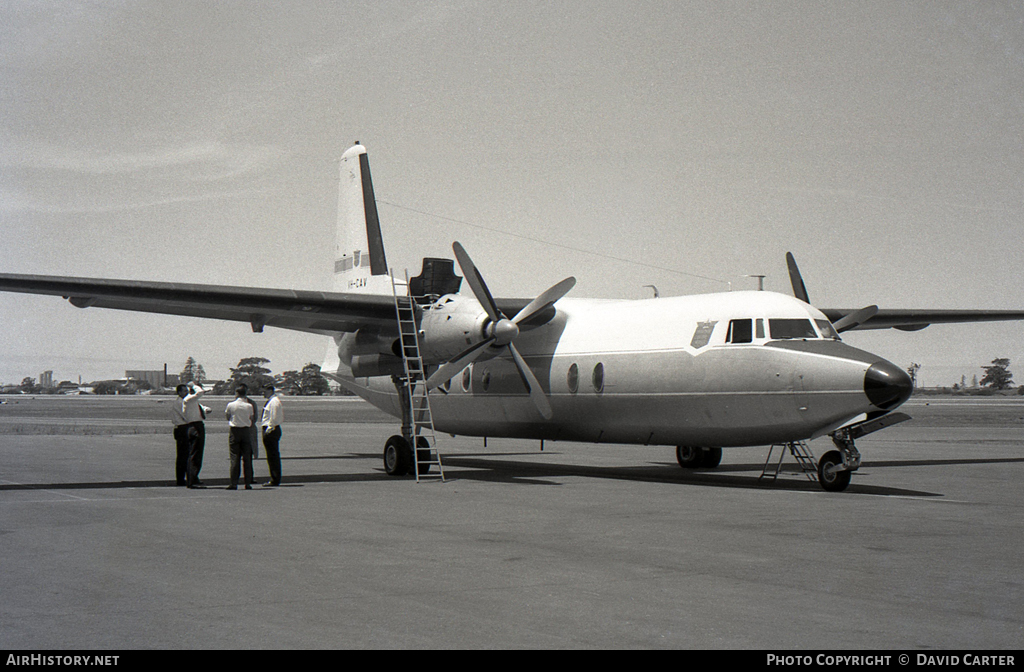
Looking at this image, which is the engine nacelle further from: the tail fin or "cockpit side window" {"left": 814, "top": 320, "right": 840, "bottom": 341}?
"cockpit side window" {"left": 814, "top": 320, "right": 840, "bottom": 341}

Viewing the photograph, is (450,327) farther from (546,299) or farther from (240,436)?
(240,436)

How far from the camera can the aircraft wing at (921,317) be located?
25.0 m

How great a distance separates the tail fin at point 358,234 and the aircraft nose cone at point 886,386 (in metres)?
12.5

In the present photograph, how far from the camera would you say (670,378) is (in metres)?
17.5

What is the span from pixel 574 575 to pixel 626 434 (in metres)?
10.4

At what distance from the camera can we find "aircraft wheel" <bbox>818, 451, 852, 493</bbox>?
1586 cm

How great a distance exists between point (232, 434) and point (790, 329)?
31.2ft

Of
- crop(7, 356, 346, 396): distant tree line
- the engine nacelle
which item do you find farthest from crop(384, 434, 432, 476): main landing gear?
crop(7, 356, 346, 396): distant tree line

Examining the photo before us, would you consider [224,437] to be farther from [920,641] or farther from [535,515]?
[920,641]

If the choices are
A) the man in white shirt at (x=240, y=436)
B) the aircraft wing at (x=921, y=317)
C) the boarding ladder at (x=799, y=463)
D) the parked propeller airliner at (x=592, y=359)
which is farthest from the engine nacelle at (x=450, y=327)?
the aircraft wing at (x=921, y=317)

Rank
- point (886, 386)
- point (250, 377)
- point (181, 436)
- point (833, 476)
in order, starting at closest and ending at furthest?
point (886, 386) → point (833, 476) → point (181, 436) → point (250, 377)

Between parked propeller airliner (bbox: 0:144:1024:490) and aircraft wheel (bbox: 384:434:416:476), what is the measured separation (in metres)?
0.03

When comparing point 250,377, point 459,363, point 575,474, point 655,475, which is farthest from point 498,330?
point 250,377

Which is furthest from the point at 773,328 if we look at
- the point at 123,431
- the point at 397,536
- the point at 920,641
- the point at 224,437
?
the point at 123,431
